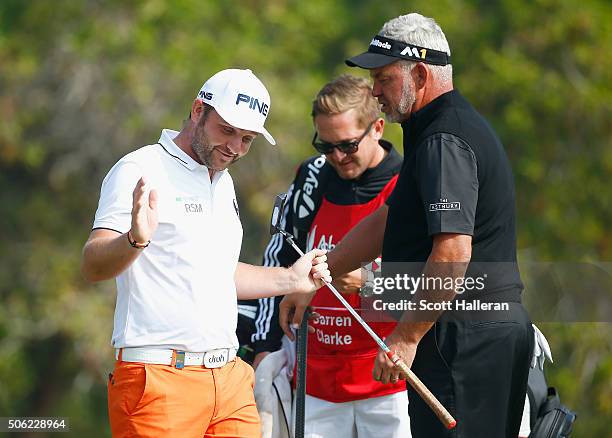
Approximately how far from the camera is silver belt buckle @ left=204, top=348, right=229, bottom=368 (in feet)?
14.9

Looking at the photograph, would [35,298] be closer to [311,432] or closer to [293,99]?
[293,99]

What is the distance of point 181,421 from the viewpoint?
4430 mm

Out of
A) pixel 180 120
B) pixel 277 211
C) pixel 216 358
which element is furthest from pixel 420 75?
pixel 180 120

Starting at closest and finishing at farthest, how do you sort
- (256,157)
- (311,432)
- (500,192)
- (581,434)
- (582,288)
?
(500,192) < (311,432) < (582,288) < (581,434) < (256,157)

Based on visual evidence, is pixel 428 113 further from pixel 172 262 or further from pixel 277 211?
pixel 172 262

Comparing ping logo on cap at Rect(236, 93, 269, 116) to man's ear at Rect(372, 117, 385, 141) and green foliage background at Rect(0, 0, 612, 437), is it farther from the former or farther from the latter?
green foliage background at Rect(0, 0, 612, 437)

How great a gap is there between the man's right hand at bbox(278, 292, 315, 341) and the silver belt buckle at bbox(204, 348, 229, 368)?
3.14ft

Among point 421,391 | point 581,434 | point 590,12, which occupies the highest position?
point 590,12

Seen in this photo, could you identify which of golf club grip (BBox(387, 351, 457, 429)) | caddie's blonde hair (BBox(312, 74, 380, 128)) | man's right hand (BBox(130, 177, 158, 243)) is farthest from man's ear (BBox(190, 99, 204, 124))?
golf club grip (BBox(387, 351, 457, 429))

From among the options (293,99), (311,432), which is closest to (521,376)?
(311,432)

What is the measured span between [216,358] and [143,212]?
82cm

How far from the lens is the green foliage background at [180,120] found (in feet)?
50.2

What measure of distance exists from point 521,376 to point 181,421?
4.90 feet
